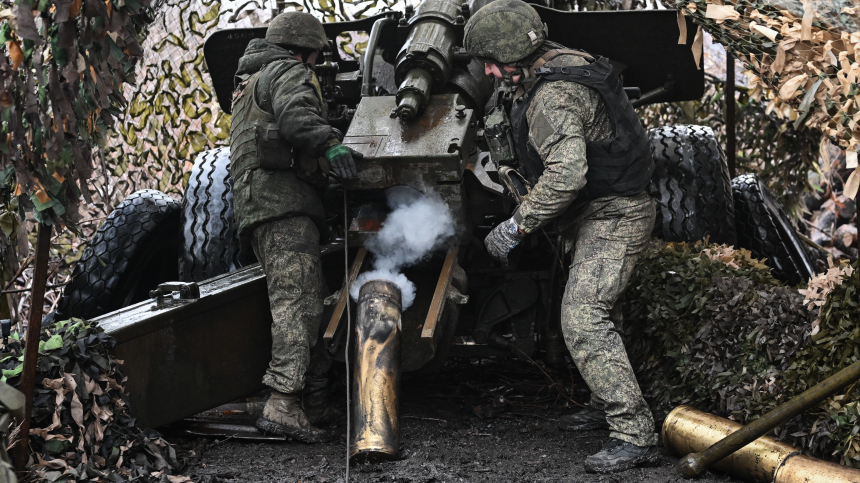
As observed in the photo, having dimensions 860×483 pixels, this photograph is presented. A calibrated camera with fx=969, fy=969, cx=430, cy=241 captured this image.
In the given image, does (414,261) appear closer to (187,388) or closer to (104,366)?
(187,388)

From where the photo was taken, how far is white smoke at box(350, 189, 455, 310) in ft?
16.1

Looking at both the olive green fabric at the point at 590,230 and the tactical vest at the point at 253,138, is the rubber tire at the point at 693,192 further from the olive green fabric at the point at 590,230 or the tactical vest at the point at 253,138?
the tactical vest at the point at 253,138

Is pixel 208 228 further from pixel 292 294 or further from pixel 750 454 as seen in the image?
pixel 750 454

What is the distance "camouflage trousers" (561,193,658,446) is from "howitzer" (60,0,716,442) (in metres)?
0.63

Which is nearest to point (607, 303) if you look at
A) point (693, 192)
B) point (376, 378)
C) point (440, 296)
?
point (440, 296)

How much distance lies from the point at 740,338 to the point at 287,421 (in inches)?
84.3

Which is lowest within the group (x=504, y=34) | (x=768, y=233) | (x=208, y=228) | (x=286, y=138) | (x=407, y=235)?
(x=407, y=235)

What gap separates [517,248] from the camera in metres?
5.38

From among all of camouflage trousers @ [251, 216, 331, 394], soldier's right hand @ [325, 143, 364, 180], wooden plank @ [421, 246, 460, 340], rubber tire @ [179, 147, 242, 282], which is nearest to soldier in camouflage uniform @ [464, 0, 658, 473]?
wooden plank @ [421, 246, 460, 340]

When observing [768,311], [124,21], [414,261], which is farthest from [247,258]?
[768,311]

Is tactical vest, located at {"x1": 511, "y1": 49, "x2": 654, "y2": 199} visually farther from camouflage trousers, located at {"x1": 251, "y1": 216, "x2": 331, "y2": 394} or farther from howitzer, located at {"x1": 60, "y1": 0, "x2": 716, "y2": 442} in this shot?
camouflage trousers, located at {"x1": 251, "y1": 216, "x2": 331, "y2": 394}

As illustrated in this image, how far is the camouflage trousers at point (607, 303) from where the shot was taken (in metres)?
4.13

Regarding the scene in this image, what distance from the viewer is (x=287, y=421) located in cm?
468

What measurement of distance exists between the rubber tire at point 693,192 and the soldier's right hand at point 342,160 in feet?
7.60
